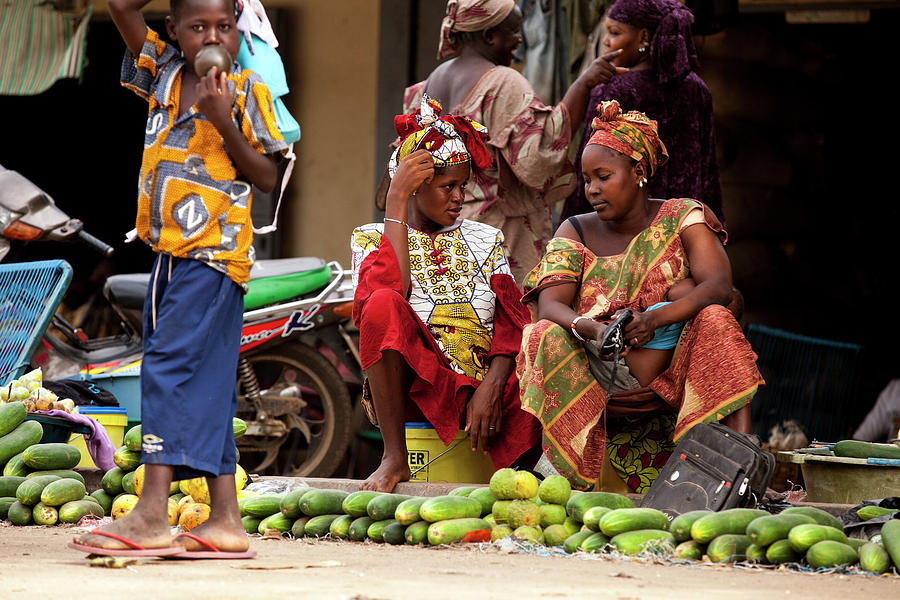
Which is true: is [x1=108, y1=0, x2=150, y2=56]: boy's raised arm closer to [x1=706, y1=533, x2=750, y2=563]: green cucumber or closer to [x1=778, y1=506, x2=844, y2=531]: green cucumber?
[x1=706, y1=533, x2=750, y2=563]: green cucumber

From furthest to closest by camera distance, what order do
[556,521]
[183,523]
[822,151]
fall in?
1. [822,151]
2. [183,523]
3. [556,521]

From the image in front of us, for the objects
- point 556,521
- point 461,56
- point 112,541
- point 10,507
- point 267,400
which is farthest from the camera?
point 267,400

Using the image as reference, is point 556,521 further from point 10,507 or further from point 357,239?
point 10,507

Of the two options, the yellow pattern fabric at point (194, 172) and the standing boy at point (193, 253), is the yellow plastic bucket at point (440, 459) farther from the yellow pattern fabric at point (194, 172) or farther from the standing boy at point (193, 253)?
the yellow pattern fabric at point (194, 172)

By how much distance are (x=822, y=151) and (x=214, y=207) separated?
6896 mm

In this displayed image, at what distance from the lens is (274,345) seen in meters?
6.83

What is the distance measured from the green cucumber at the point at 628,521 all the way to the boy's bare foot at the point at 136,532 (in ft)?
4.31

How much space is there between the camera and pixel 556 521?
155 inches

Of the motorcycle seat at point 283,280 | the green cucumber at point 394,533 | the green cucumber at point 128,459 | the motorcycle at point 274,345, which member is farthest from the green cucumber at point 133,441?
the motorcycle seat at point 283,280

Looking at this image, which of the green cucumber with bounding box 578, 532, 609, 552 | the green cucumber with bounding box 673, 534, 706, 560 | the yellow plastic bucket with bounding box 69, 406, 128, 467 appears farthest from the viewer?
the yellow plastic bucket with bounding box 69, 406, 128, 467

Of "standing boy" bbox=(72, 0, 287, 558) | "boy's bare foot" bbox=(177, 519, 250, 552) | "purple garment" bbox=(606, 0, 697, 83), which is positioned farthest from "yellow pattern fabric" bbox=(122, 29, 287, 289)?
"purple garment" bbox=(606, 0, 697, 83)

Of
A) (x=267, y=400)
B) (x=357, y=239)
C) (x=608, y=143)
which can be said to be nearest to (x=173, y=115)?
(x=357, y=239)

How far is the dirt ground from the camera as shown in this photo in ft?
9.07

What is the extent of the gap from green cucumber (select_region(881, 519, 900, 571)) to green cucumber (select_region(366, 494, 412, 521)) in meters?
1.30
